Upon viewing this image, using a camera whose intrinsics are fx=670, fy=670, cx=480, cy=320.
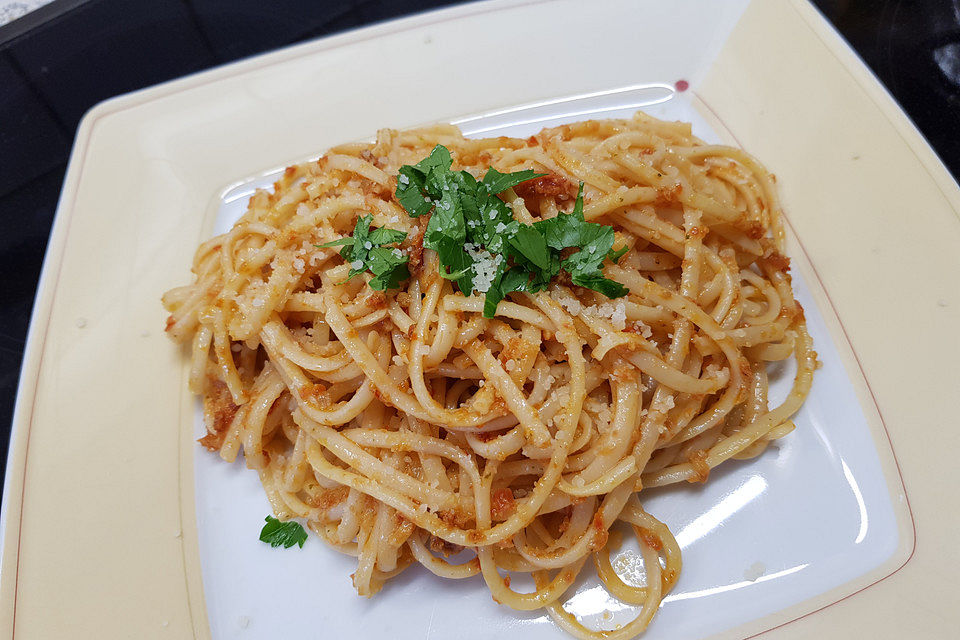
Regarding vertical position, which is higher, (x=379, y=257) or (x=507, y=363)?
(x=379, y=257)

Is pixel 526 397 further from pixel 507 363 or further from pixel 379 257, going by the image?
pixel 379 257

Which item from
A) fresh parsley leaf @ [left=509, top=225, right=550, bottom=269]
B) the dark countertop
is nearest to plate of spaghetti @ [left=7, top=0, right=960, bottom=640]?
fresh parsley leaf @ [left=509, top=225, right=550, bottom=269]

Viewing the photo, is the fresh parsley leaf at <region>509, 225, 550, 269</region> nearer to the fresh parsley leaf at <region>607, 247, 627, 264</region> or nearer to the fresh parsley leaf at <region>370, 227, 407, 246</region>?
the fresh parsley leaf at <region>607, 247, 627, 264</region>

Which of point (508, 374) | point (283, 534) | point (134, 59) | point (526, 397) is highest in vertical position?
point (134, 59)

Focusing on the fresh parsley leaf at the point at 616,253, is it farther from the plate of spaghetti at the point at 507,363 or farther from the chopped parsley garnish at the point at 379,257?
the chopped parsley garnish at the point at 379,257

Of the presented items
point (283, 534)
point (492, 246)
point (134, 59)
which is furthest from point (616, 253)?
point (134, 59)

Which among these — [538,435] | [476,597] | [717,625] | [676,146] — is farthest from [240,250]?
[717,625]

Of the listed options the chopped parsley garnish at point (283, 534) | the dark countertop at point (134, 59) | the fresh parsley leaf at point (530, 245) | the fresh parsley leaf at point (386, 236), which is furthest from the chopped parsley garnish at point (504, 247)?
the dark countertop at point (134, 59)
